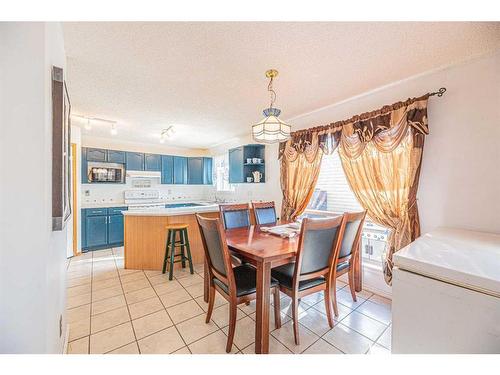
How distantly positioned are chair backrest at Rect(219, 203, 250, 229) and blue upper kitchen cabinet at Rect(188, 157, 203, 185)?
332cm

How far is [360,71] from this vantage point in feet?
6.63

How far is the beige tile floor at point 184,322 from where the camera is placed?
64.8 inches

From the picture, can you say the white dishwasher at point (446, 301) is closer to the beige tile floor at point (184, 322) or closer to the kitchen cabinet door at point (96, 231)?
the beige tile floor at point (184, 322)

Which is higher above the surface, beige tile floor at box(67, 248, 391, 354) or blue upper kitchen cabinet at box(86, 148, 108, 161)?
blue upper kitchen cabinet at box(86, 148, 108, 161)

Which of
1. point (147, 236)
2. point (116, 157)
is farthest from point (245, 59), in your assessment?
point (116, 157)

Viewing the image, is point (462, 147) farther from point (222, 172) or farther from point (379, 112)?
point (222, 172)

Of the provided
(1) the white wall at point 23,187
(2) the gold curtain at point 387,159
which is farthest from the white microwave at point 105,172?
(2) the gold curtain at point 387,159

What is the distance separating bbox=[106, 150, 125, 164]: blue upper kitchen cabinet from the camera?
453 cm

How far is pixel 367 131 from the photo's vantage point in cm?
240

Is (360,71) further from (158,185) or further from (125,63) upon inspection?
(158,185)

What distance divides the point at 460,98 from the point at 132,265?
4.33 meters

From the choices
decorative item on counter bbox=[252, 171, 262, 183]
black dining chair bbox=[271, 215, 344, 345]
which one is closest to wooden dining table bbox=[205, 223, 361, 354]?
black dining chair bbox=[271, 215, 344, 345]

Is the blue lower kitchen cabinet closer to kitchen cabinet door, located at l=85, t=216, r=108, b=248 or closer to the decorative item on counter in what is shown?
kitchen cabinet door, located at l=85, t=216, r=108, b=248

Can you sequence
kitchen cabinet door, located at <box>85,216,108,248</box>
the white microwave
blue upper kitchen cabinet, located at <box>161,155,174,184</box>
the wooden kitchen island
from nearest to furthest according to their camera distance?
the wooden kitchen island, kitchen cabinet door, located at <box>85,216,108,248</box>, the white microwave, blue upper kitchen cabinet, located at <box>161,155,174,184</box>
